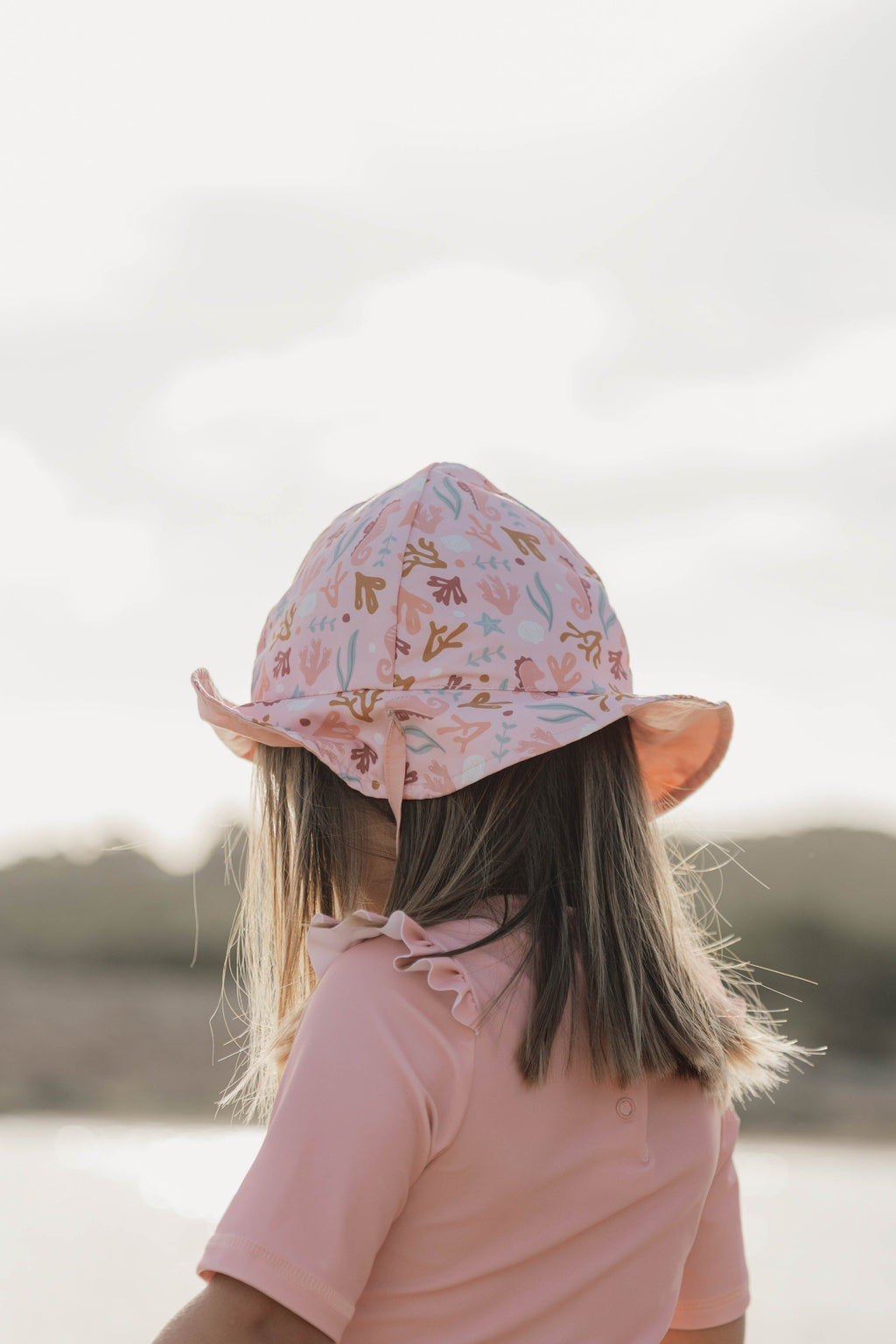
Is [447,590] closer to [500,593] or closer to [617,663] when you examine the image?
[500,593]

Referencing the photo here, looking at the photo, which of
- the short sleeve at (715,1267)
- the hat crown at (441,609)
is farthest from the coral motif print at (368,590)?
the short sleeve at (715,1267)

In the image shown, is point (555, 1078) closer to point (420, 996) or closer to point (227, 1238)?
point (420, 996)

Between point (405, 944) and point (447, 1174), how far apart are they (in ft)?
0.63

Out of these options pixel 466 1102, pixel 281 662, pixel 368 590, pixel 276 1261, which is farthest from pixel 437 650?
pixel 276 1261

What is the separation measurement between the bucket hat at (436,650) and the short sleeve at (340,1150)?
0.93 ft

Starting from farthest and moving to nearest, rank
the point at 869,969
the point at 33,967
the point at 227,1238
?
the point at 33,967, the point at 869,969, the point at 227,1238

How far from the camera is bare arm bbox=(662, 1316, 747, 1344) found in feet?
4.63

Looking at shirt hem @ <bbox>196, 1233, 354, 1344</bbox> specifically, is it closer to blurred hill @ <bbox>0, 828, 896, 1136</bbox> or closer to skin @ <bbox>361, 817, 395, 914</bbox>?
skin @ <bbox>361, 817, 395, 914</bbox>

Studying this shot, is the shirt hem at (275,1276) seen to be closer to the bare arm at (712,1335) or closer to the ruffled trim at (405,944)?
the ruffled trim at (405,944)

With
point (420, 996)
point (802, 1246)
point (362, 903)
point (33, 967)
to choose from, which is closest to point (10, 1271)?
point (802, 1246)

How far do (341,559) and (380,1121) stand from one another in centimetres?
62

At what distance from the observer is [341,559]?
4.31 ft

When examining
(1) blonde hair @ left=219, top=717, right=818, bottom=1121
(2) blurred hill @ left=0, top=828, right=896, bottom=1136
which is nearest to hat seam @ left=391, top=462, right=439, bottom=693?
(1) blonde hair @ left=219, top=717, right=818, bottom=1121

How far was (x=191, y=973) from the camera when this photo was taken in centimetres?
976
